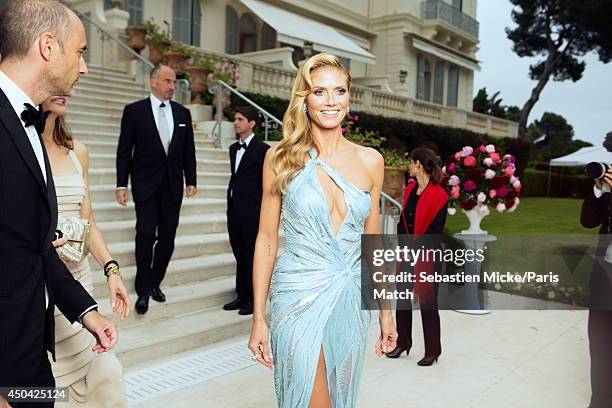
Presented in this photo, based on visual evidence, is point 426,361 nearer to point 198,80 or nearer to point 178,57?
point 198,80

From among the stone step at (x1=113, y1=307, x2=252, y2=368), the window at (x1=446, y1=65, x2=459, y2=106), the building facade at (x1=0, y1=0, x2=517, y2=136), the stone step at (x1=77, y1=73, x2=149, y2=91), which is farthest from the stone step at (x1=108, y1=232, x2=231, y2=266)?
the window at (x1=446, y1=65, x2=459, y2=106)

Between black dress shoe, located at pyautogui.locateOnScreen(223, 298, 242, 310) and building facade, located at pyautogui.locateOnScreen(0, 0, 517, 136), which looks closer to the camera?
black dress shoe, located at pyautogui.locateOnScreen(223, 298, 242, 310)

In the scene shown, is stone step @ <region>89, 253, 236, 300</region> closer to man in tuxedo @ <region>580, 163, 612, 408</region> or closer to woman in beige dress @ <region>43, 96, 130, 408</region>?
woman in beige dress @ <region>43, 96, 130, 408</region>

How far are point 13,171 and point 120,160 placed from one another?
12.1 ft

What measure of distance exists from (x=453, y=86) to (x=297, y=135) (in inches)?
1129

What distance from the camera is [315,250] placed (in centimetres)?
226

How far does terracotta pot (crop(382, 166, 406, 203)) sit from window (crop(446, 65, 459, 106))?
20236mm

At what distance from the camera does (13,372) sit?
152cm

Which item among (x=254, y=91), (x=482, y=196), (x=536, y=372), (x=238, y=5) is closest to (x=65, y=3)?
(x=536, y=372)

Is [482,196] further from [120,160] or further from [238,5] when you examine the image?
[238,5]

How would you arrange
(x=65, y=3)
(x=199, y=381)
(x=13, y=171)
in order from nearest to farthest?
(x=13, y=171)
(x=65, y=3)
(x=199, y=381)

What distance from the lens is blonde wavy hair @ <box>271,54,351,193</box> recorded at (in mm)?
2299

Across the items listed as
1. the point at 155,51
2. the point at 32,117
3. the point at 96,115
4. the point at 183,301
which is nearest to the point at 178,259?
the point at 183,301

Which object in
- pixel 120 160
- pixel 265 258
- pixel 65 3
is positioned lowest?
pixel 265 258
